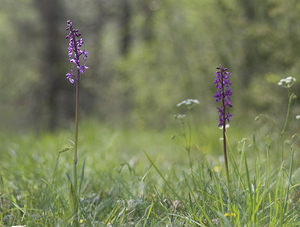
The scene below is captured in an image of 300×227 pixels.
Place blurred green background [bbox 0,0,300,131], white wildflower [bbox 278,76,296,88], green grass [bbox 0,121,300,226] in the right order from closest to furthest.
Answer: green grass [bbox 0,121,300,226] < white wildflower [bbox 278,76,296,88] < blurred green background [bbox 0,0,300,131]

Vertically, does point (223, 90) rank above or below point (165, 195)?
above

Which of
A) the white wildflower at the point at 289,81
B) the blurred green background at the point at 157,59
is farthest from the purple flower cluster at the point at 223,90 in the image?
the blurred green background at the point at 157,59

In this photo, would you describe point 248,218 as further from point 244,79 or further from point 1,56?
point 1,56

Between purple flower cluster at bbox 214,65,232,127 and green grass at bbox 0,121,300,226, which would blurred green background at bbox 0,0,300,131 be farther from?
purple flower cluster at bbox 214,65,232,127

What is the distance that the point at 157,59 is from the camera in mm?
9039

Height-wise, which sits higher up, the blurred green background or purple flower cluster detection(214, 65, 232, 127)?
the blurred green background

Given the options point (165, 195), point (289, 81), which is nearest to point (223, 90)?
point (289, 81)

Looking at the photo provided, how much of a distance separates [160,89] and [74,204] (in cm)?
754

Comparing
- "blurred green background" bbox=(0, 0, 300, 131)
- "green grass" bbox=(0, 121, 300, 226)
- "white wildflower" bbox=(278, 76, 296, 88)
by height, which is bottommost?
"green grass" bbox=(0, 121, 300, 226)

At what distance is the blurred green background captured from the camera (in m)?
4.70

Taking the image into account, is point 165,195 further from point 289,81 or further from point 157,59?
point 157,59

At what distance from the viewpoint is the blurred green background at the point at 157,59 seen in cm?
470

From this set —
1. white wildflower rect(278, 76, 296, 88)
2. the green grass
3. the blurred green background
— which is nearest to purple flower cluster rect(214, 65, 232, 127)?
the green grass

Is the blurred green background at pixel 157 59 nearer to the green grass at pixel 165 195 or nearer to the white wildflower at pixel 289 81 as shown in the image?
the green grass at pixel 165 195
